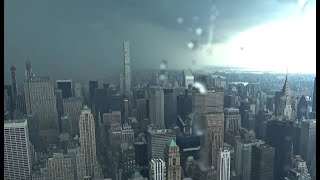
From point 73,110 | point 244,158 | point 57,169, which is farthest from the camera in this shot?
point 244,158

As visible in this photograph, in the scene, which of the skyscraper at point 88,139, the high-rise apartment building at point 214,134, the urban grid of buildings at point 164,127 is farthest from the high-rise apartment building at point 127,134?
the high-rise apartment building at point 214,134

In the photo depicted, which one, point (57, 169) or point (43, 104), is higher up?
point (43, 104)

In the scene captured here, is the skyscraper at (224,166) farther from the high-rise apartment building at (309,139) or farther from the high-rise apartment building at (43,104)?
the high-rise apartment building at (43,104)

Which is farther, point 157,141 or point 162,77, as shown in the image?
point 157,141

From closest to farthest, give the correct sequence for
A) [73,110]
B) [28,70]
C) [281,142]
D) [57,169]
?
[28,70], [57,169], [73,110], [281,142]

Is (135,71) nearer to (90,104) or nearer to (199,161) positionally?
(90,104)

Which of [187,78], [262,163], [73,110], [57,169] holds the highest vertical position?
[187,78]

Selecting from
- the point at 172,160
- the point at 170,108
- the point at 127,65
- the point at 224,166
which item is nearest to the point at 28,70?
the point at 127,65

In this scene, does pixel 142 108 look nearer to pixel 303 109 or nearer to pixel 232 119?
pixel 232 119
